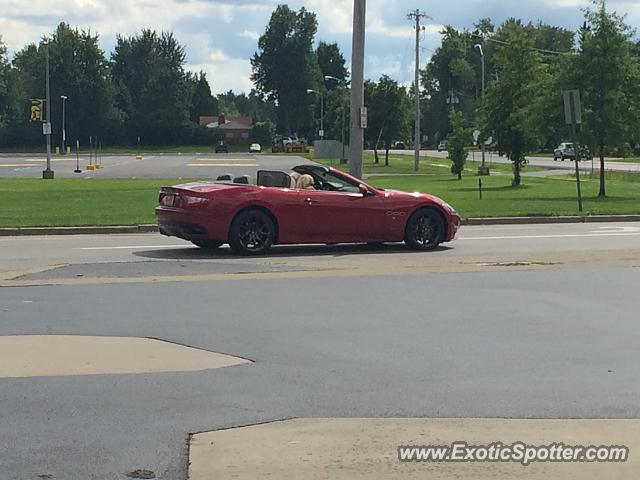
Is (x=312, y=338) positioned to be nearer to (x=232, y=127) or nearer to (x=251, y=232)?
(x=251, y=232)

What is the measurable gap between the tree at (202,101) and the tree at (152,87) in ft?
33.0

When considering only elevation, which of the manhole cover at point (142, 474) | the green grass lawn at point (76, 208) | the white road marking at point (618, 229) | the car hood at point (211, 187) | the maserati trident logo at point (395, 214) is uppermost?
the car hood at point (211, 187)

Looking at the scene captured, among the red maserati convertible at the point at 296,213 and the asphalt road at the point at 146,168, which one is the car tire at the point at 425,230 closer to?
the red maserati convertible at the point at 296,213

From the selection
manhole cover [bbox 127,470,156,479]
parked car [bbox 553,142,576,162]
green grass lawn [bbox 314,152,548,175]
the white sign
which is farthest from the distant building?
manhole cover [bbox 127,470,156,479]

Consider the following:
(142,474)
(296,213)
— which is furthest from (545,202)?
(142,474)

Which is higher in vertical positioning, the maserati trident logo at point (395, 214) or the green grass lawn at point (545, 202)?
the maserati trident logo at point (395, 214)

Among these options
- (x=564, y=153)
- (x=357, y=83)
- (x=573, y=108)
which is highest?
(x=357, y=83)

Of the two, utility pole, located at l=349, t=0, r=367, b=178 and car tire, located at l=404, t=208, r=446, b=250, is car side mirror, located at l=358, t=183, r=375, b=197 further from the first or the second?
utility pole, located at l=349, t=0, r=367, b=178

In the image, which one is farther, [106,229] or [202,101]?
[202,101]

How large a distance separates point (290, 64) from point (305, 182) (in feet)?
440

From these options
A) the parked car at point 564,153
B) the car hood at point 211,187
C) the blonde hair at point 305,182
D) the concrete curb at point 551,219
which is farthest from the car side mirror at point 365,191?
the parked car at point 564,153

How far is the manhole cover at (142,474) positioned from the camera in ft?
17.0

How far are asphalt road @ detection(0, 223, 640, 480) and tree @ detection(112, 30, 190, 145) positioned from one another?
11708cm

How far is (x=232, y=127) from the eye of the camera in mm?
147250
